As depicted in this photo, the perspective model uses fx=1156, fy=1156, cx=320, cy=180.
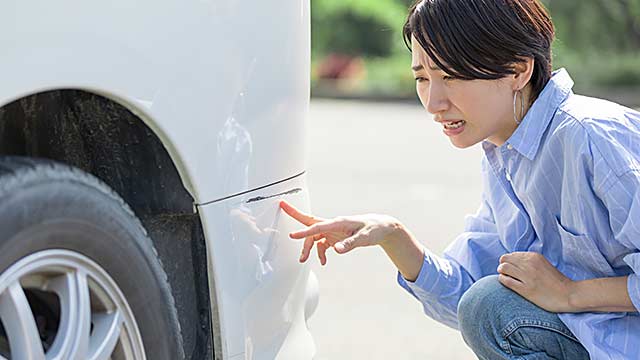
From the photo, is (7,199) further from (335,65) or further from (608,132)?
(335,65)

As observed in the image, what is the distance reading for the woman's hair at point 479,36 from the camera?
2.52 metres

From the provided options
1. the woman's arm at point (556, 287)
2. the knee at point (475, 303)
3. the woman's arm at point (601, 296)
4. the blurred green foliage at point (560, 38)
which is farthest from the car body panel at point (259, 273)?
the blurred green foliage at point (560, 38)

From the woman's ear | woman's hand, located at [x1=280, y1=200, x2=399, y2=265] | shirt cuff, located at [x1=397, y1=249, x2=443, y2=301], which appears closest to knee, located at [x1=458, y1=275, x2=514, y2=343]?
shirt cuff, located at [x1=397, y1=249, x2=443, y2=301]

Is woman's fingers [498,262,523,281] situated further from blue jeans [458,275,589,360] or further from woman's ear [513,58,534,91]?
woman's ear [513,58,534,91]

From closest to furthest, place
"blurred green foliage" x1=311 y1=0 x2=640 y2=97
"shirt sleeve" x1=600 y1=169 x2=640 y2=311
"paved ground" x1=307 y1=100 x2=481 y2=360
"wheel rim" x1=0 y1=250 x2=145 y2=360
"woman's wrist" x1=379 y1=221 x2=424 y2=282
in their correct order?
1. "wheel rim" x1=0 y1=250 x2=145 y2=360
2. "shirt sleeve" x1=600 y1=169 x2=640 y2=311
3. "woman's wrist" x1=379 y1=221 x2=424 y2=282
4. "paved ground" x1=307 y1=100 x2=481 y2=360
5. "blurred green foliage" x1=311 y1=0 x2=640 y2=97

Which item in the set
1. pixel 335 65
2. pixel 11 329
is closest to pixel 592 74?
pixel 335 65

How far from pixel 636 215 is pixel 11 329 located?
1278 mm

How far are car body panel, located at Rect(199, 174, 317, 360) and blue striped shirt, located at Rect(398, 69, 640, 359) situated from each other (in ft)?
1.65

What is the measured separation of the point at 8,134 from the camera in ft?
6.63

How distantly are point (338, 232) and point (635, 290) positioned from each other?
656 millimetres

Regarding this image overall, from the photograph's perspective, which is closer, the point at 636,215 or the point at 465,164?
the point at 636,215

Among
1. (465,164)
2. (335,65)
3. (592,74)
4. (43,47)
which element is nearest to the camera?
(43,47)

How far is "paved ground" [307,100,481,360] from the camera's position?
436 cm

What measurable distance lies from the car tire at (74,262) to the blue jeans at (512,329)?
0.85 m
